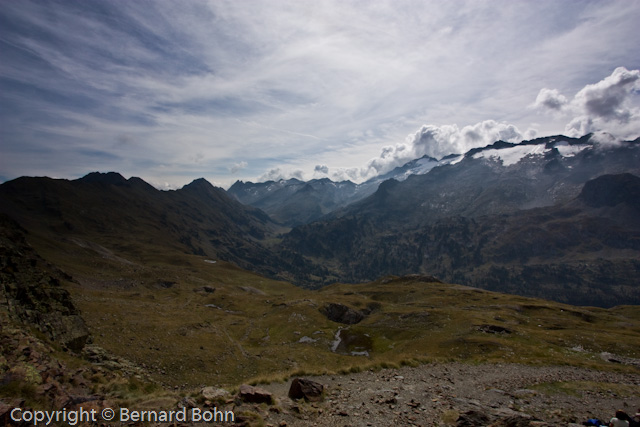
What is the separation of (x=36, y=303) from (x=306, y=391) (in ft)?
87.0

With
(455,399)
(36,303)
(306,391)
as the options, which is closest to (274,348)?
(36,303)

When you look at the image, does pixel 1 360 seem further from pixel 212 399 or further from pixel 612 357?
pixel 612 357

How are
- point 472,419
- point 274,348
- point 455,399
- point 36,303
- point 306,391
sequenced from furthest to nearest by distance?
point 274,348 → point 36,303 → point 455,399 → point 306,391 → point 472,419

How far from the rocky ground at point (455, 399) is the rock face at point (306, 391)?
550 mm

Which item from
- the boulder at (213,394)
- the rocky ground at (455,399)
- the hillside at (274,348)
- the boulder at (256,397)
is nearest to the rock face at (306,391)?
the rocky ground at (455,399)

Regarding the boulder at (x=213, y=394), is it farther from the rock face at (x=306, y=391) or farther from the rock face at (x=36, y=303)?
the rock face at (x=36, y=303)

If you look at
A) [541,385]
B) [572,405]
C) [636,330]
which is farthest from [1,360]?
[636,330]

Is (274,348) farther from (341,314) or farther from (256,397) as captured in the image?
(256,397)

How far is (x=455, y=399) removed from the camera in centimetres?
2222

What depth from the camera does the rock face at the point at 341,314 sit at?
9438cm

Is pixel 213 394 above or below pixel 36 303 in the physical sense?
below

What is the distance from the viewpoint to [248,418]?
15656 millimetres

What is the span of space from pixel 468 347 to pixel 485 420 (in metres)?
40.1

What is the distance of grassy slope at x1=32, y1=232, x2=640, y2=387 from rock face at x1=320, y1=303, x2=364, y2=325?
3876mm
